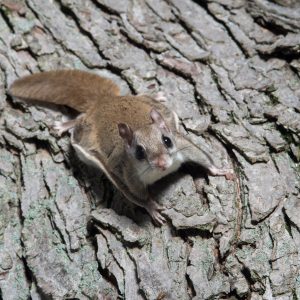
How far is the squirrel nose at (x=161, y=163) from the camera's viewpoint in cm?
338

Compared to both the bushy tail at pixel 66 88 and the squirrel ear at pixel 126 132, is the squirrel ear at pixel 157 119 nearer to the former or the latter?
the squirrel ear at pixel 126 132

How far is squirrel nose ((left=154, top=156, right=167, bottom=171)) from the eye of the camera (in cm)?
338

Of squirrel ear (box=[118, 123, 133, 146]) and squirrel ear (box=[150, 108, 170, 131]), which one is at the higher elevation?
squirrel ear (box=[150, 108, 170, 131])

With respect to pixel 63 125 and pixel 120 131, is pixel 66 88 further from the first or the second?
pixel 120 131

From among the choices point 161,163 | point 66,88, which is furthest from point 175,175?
point 66,88

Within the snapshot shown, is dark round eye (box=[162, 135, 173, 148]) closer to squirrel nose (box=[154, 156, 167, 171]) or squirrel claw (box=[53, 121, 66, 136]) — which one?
squirrel nose (box=[154, 156, 167, 171])

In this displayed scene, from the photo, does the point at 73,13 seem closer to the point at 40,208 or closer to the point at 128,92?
the point at 128,92

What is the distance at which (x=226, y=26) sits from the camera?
4.18 m

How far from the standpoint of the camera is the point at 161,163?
3.39 meters

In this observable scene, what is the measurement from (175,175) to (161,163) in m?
0.24

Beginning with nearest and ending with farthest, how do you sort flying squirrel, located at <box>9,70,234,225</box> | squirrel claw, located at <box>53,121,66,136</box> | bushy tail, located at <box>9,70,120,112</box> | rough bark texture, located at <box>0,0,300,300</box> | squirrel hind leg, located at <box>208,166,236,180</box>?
1. rough bark texture, located at <box>0,0,300,300</box>
2. squirrel hind leg, located at <box>208,166,236,180</box>
3. flying squirrel, located at <box>9,70,234,225</box>
4. squirrel claw, located at <box>53,121,66,136</box>
5. bushy tail, located at <box>9,70,120,112</box>

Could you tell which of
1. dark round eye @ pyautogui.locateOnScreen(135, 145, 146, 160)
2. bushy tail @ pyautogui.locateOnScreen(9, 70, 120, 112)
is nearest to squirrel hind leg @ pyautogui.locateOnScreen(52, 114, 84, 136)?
bushy tail @ pyautogui.locateOnScreen(9, 70, 120, 112)

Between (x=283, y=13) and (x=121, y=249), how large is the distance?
A: 7.45 ft

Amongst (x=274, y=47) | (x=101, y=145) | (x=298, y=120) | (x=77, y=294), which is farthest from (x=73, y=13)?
(x=77, y=294)
